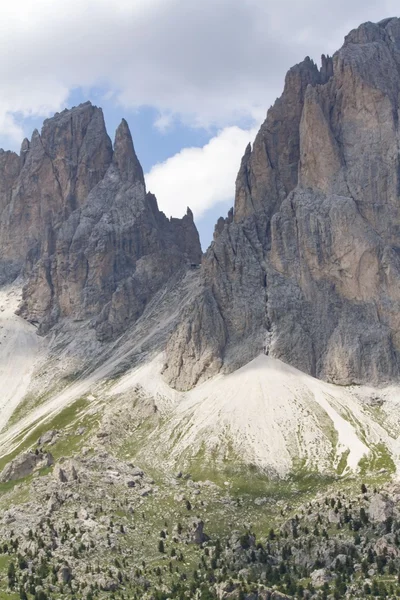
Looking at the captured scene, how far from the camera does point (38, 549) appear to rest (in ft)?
514

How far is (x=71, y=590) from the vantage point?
144 m

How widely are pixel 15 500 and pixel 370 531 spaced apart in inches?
2921

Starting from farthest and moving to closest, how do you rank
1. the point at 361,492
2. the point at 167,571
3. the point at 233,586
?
the point at 361,492
the point at 167,571
the point at 233,586

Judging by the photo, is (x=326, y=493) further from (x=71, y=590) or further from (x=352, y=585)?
(x=71, y=590)

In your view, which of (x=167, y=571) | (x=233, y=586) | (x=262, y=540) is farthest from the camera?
(x=262, y=540)

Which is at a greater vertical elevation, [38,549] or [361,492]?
[361,492]

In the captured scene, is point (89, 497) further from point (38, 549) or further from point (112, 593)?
point (112, 593)

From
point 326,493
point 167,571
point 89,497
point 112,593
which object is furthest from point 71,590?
point 326,493

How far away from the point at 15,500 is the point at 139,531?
3218cm

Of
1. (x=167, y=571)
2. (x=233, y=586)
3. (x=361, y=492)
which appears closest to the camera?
(x=233, y=586)

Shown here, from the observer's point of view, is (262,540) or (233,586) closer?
(233,586)

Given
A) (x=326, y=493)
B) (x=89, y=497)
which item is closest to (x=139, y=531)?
(x=89, y=497)

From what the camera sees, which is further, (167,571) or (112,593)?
(167,571)

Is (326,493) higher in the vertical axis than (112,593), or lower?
higher
